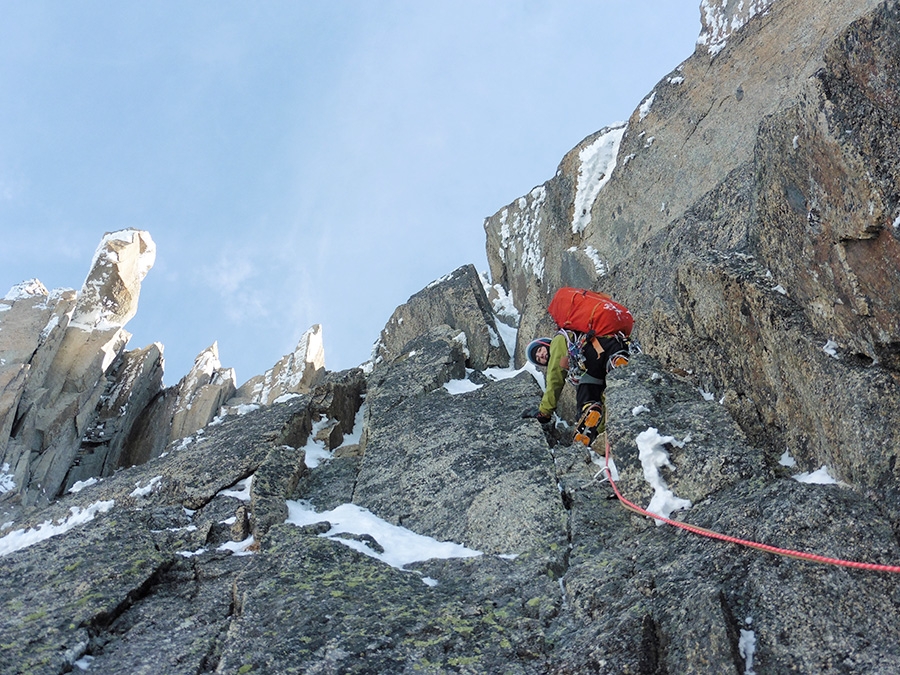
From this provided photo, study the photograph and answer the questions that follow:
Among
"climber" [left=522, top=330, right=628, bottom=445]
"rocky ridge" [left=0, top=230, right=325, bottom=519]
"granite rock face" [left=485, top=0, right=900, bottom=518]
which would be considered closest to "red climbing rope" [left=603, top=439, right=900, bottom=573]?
"granite rock face" [left=485, top=0, right=900, bottom=518]

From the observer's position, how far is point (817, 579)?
5477 mm

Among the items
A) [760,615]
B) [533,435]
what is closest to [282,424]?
[533,435]

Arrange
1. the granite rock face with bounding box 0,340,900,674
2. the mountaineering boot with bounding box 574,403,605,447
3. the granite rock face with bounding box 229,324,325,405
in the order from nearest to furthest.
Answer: the granite rock face with bounding box 0,340,900,674 < the mountaineering boot with bounding box 574,403,605,447 < the granite rock face with bounding box 229,324,325,405

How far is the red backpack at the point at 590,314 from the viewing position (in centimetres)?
1142

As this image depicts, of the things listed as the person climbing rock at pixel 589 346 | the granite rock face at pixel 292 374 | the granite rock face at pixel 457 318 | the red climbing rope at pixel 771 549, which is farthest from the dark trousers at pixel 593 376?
the granite rock face at pixel 292 374

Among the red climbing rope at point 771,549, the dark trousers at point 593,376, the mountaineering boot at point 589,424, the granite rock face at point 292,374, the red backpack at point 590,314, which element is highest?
the granite rock face at point 292,374

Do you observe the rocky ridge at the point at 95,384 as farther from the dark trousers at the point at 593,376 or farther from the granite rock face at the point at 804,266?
the granite rock face at the point at 804,266

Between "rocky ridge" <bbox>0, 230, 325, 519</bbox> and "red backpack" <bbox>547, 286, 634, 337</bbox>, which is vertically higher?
"rocky ridge" <bbox>0, 230, 325, 519</bbox>

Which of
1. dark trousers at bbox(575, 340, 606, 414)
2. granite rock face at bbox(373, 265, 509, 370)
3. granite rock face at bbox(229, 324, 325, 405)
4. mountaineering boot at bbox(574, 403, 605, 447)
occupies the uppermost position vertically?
granite rock face at bbox(229, 324, 325, 405)

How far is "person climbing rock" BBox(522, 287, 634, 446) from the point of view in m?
11.2

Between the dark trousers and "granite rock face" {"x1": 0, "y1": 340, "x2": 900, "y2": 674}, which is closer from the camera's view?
"granite rock face" {"x1": 0, "y1": 340, "x2": 900, "y2": 674}

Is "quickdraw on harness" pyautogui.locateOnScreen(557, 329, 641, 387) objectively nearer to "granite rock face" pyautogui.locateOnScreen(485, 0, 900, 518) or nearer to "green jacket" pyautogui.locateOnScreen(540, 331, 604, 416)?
"green jacket" pyautogui.locateOnScreen(540, 331, 604, 416)

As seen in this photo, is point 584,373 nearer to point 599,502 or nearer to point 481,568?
point 599,502

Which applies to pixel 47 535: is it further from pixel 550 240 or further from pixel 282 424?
pixel 550 240
